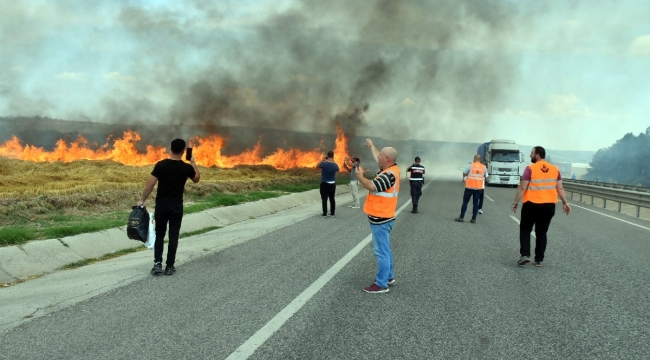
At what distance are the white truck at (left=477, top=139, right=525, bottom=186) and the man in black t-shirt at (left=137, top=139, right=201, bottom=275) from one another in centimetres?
2992

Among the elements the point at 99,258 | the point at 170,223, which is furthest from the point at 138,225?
the point at 99,258

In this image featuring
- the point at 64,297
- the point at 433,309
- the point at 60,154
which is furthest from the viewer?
the point at 60,154

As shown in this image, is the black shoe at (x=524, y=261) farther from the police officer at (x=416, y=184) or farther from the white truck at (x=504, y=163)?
the white truck at (x=504, y=163)

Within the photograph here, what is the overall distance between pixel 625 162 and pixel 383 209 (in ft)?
269

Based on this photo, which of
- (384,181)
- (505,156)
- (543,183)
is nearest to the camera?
(384,181)

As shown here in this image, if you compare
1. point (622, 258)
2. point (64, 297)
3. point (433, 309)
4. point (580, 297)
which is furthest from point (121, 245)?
point (622, 258)

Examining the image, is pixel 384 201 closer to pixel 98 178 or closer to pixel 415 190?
pixel 415 190

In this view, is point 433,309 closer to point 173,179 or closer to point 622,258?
point 173,179

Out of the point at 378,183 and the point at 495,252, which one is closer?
the point at 378,183

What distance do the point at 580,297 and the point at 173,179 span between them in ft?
16.8

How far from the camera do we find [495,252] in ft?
28.3

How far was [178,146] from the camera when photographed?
675cm

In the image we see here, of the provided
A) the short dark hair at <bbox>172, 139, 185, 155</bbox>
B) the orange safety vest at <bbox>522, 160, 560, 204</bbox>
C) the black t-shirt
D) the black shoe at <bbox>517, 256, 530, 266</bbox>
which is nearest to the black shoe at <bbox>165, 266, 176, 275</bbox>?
the black t-shirt

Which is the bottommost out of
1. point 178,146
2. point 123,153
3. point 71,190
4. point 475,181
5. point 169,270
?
point 169,270
